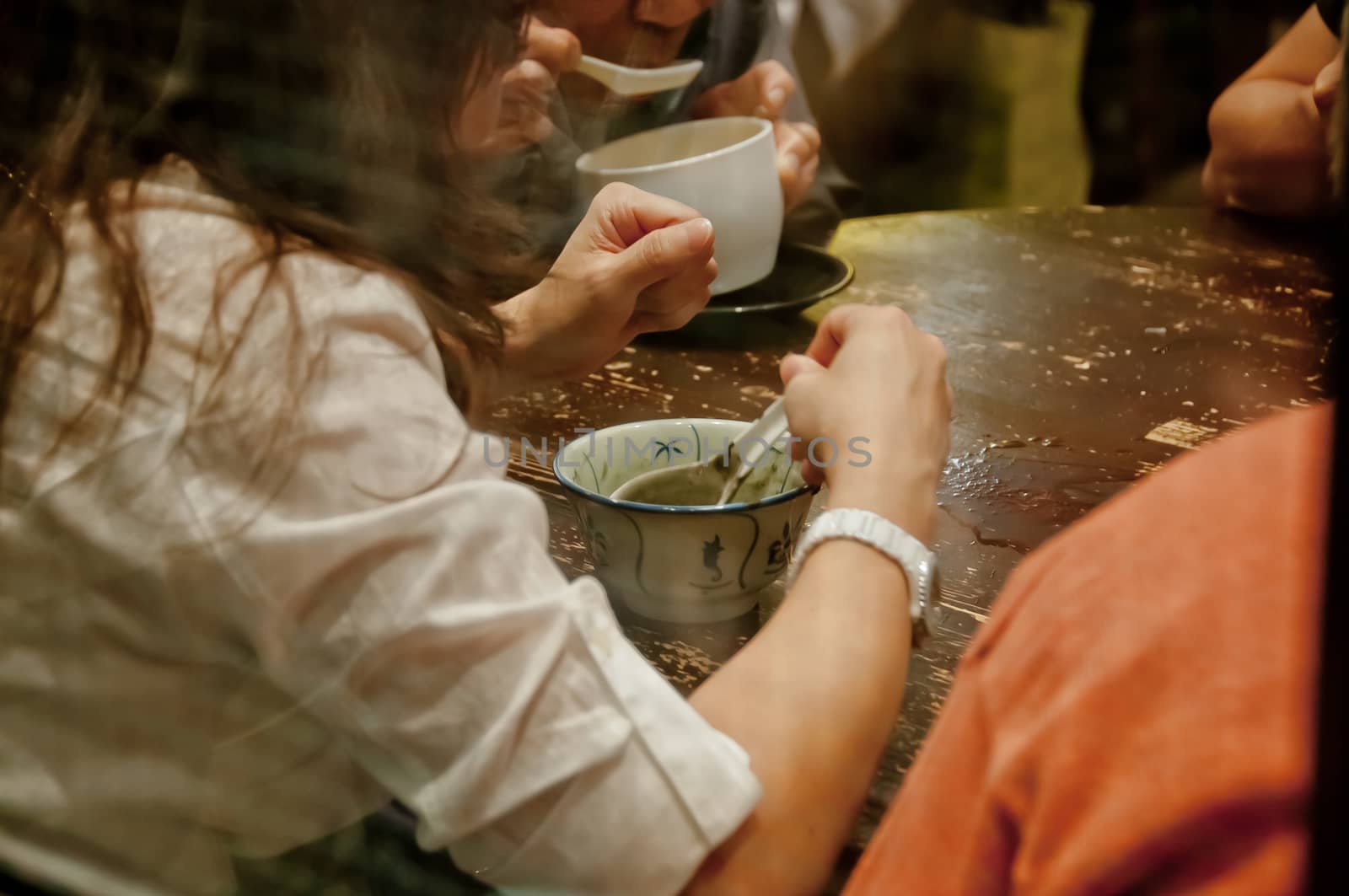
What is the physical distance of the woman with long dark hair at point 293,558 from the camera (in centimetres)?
37

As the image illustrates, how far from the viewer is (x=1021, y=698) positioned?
235mm

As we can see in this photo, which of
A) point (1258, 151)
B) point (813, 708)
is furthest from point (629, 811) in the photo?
point (1258, 151)

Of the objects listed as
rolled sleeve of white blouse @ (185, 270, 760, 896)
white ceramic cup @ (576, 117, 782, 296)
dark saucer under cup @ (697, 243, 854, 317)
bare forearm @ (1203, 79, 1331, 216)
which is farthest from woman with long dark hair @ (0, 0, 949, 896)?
bare forearm @ (1203, 79, 1331, 216)

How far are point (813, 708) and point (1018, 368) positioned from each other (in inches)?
18.7

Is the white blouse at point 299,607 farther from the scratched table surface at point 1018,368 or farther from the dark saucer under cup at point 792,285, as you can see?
the dark saucer under cup at point 792,285

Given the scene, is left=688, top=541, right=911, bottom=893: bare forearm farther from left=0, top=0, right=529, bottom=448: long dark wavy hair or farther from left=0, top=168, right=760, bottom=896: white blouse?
left=0, top=0, right=529, bottom=448: long dark wavy hair

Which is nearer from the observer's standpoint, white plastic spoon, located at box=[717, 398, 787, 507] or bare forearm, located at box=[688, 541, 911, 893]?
bare forearm, located at box=[688, 541, 911, 893]

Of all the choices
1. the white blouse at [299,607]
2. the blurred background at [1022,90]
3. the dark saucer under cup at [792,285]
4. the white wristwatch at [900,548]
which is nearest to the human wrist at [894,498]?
the white wristwatch at [900,548]

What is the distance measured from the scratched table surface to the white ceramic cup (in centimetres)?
7

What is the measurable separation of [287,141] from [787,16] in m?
1.24

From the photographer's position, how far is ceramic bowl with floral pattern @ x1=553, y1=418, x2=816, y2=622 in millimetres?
505

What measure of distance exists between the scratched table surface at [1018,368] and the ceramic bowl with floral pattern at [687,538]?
1 centimetres

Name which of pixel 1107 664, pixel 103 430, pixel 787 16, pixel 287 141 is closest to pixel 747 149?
pixel 287 141

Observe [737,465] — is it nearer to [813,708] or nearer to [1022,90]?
[813,708]
